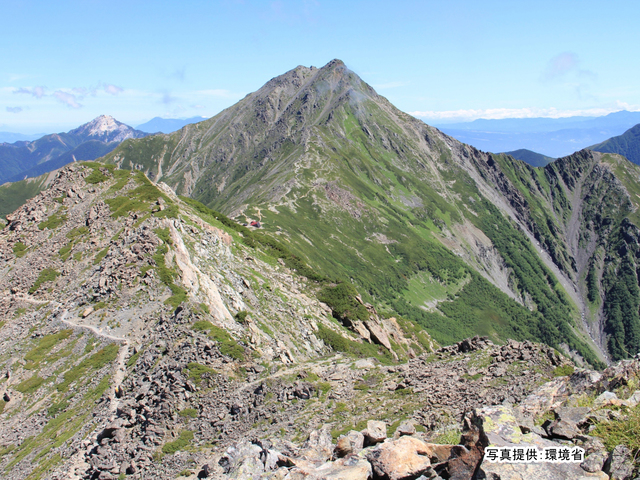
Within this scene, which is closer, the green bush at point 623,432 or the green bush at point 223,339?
the green bush at point 623,432

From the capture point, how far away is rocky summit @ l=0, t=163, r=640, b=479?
12820 mm

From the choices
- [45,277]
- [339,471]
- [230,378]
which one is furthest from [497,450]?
[45,277]

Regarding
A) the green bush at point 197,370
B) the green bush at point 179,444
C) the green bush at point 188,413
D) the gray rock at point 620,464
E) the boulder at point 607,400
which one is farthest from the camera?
the green bush at point 197,370

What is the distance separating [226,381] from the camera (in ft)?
106

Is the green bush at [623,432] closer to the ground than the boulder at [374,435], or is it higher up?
higher up

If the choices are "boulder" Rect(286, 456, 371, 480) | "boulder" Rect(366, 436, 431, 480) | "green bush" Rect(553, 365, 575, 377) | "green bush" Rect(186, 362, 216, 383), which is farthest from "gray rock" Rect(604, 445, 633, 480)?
"green bush" Rect(186, 362, 216, 383)

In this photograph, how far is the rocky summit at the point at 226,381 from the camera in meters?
12.8

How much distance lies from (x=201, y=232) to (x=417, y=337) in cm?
5020

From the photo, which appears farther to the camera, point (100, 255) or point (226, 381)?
point (100, 255)

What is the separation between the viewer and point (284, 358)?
4091 centimetres

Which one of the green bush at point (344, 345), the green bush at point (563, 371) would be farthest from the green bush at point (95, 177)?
the green bush at point (563, 371)

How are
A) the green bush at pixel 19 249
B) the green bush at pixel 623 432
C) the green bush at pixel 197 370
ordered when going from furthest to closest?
the green bush at pixel 19 249 → the green bush at pixel 197 370 → the green bush at pixel 623 432

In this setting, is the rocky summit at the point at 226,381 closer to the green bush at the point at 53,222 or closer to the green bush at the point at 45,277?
the green bush at the point at 45,277

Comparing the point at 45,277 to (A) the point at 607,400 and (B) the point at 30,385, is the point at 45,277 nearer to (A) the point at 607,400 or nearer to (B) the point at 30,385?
(B) the point at 30,385
